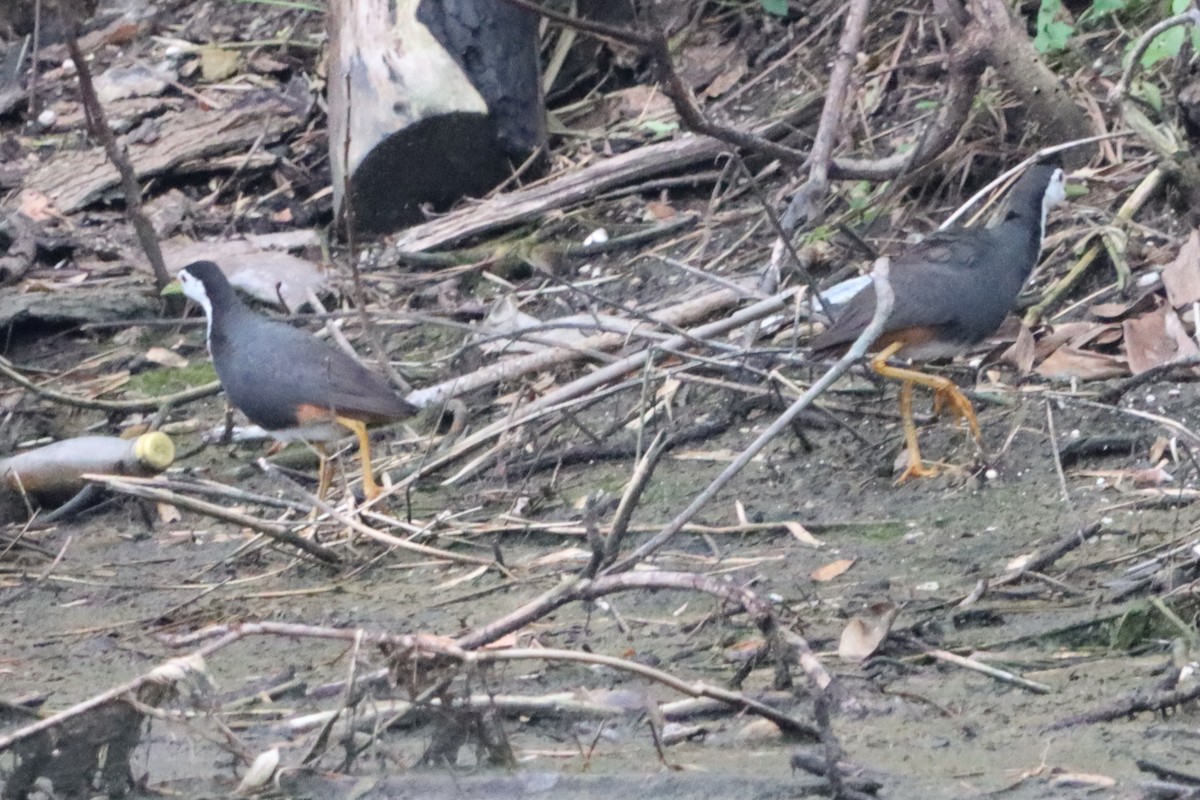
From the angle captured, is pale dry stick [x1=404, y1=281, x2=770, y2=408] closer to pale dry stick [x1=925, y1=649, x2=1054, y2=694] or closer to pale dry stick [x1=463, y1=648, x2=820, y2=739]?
pale dry stick [x1=925, y1=649, x2=1054, y2=694]

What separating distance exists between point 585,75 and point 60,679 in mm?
5379

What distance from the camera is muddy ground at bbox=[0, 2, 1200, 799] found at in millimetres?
2836

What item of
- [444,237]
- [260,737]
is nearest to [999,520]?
[260,737]

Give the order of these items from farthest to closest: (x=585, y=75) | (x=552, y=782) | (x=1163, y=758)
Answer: (x=585, y=75) < (x=552, y=782) < (x=1163, y=758)

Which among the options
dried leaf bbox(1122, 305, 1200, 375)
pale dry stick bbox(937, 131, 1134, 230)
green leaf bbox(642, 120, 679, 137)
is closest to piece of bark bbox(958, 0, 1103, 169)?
pale dry stick bbox(937, 131, 1134, 230)

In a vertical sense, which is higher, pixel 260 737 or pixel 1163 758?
pixel 1163 758

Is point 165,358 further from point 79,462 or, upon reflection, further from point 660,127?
point 660,127

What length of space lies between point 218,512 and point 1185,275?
10.3 ft

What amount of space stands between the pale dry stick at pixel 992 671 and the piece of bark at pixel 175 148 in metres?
6.36

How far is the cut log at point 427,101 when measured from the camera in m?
7.34

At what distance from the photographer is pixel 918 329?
5109 millimetres

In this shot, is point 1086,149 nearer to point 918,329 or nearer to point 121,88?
point 918,329

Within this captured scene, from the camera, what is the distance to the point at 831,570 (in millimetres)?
4176

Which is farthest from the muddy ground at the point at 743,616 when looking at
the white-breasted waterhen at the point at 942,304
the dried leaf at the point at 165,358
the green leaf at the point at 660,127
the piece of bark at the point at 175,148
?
the piece of bark at the point at 175,148
